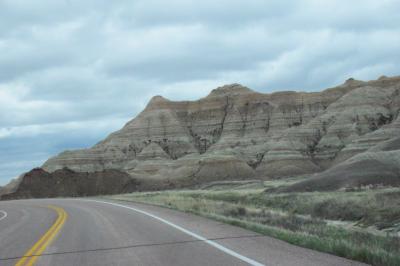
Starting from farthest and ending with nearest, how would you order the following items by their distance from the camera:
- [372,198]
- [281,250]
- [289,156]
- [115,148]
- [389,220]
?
[115,148]
[289,156]
[372,198]
[389,220]
[281,250]

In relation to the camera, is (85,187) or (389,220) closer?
(389,220)

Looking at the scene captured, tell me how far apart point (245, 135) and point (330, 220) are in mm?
94396

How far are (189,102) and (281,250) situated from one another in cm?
13133

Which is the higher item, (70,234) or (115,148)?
(115,148)

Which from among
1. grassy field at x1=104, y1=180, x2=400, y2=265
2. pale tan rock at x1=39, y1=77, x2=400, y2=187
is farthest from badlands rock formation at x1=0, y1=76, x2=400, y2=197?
grassy field at x1=104, y1=180, x2=400, y2=265

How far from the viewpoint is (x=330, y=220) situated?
94.7 feet

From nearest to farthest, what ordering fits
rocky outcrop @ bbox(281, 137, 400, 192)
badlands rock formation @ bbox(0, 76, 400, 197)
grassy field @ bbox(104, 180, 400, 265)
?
A: grassy field @ bbox(104, 180, 400, 265), rocky outcrop @ bbox(281, 137, 400, 192), badlands rock formation @ bbox(0, 76, 400, 197)

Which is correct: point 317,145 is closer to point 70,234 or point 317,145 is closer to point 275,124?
point 275,124

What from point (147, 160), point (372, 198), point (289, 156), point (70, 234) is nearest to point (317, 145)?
point (289, 156)

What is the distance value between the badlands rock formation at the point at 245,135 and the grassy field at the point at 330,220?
58.3 meters

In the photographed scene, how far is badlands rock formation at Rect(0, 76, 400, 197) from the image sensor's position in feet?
333

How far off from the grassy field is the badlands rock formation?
A: 58.3 meters

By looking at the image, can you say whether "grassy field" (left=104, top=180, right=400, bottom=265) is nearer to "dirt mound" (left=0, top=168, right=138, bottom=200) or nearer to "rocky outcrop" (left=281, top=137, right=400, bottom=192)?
"rocky outcrop" (left=281, top=137, right=400, bottom=192)

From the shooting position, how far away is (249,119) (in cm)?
12762
